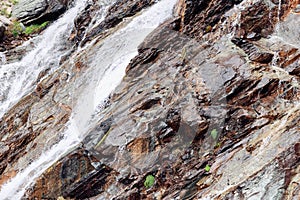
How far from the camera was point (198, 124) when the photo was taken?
9.24 meters

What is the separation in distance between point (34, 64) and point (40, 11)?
165 inches

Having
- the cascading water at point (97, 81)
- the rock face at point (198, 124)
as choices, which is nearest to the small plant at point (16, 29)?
the cascading water at point (97, 81)

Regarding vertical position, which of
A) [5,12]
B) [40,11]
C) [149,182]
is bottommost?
[149,182]

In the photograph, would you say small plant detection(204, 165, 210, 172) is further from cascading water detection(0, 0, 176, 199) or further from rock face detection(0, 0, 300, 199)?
cascading water detection(0, 0, 176, 199)

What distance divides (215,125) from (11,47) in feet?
36.8

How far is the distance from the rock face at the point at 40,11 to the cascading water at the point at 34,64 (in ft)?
3.44

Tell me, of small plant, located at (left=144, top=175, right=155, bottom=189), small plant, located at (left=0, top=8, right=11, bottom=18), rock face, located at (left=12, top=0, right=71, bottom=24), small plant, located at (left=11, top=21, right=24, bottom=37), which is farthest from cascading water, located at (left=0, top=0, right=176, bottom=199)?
small plant, located at (left=0, top=8, right=11, bottom=18)

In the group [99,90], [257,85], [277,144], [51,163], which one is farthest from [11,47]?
[277,144]

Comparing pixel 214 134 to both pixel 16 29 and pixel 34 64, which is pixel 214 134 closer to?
pixel 34 64

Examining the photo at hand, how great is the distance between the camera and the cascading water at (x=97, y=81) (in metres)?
9.98

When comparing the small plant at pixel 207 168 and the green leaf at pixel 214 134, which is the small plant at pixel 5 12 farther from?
the small plant at pixel 207 168

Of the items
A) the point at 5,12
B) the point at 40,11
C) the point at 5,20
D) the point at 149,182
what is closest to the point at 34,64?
the point at 40,11

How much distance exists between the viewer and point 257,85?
9336mm

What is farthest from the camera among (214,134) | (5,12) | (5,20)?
(5,12)
